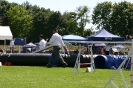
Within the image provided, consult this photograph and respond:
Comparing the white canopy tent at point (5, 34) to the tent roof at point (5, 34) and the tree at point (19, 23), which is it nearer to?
the tent roof at point (5, 34)

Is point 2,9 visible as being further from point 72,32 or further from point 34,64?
point 34,64

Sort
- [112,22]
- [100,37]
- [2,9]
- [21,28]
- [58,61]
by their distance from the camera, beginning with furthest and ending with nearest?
1. [2,9]
2. [21,28]
3. [112,22]
4. [100,37]
5. [58,61]

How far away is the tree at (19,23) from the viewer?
272 ft

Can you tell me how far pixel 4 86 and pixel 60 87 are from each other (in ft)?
3.75

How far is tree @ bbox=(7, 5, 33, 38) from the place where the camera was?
8300 cm

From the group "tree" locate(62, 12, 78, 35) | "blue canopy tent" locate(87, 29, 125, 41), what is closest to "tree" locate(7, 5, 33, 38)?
"tree" locate(62, 12, 78, 35)

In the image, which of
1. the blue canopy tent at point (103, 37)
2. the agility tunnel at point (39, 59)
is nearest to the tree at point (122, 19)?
the blue canopy tent at point (103, 37)

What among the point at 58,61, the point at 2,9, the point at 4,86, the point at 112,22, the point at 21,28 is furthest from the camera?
the point at 2,9

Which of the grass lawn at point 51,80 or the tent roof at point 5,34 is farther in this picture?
the tent roof at point 5,34

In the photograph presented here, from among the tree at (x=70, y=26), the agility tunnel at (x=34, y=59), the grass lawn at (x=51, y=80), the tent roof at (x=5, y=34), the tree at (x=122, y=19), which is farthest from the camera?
the tree at (x=70, y=26)

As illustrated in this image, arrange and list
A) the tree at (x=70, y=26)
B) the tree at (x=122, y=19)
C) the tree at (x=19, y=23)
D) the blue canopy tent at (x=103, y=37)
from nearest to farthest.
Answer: the blue canopy tent at (x=103, y=37)
the tree at (x=122, y=19)
the tree at (x=19, y=23)
the tree at (x=70, y=26)

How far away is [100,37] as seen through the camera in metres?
26.1

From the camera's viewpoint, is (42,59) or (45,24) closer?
(42,59)

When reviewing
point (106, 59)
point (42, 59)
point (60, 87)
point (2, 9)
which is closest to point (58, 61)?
point (42, 59)
